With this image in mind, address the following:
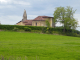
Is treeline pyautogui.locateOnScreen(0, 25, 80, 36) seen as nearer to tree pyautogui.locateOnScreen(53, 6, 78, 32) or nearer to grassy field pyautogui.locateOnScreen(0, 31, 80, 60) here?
tree pyautogui.locateOnScreen(53, 6, 78, 32)

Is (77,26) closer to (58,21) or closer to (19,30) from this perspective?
(58,21)

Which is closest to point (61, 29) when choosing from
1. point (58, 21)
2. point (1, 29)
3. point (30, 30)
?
point (58, 21)

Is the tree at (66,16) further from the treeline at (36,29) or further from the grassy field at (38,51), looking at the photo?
the grassy field at (38,51)

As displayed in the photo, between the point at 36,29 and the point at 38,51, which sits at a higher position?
the point at 36,29

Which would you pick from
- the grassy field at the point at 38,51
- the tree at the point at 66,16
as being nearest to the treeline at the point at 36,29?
the tree at the point at 66,16

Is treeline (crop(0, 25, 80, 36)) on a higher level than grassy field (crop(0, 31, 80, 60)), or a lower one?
higher

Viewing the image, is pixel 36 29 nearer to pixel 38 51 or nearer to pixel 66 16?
pixel 66 16

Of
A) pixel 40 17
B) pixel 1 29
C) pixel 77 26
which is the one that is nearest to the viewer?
pixel 1 29

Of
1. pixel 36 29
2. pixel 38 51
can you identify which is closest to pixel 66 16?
pixel 36 29

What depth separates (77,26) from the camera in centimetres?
5400

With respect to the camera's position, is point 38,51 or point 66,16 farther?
point 66,16

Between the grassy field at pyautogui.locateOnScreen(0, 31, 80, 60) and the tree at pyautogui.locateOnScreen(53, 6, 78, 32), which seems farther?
the tree at pyautogui.locateOnScreen(53, 6, 78, 32)

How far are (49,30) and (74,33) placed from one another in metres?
12.1

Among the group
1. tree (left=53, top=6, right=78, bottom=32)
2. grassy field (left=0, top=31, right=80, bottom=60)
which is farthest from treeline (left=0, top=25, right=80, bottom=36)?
grassy field (left=0, top=31, right=80, bottom=60)
